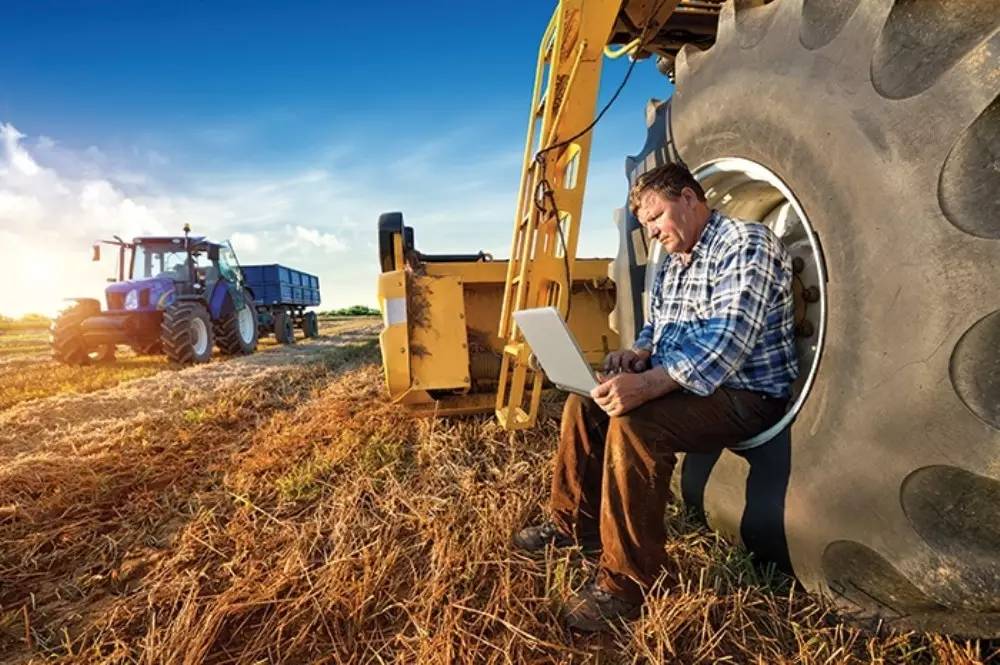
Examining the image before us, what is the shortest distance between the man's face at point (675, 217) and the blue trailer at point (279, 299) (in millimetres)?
12992

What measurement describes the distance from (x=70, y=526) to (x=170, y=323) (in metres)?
6.71

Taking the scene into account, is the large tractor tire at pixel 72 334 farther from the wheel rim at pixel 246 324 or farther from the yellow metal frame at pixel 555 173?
the yellow metal frame at pixel 555 173

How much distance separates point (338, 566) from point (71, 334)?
9.05 m

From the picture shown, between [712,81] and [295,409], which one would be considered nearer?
[712,81]

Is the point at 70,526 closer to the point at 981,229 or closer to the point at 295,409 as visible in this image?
the point at 295,409

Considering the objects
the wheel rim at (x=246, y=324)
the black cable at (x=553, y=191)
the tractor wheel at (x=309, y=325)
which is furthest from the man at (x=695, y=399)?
the tractor wheel at (x=309, y=325)

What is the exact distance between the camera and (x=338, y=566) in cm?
197

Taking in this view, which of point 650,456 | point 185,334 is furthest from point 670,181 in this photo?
point 185,334

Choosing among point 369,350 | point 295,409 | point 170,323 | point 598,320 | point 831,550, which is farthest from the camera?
point 369,350

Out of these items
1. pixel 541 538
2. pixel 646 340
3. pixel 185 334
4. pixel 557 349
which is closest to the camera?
pixel 557 349

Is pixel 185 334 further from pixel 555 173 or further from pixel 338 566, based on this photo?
pixel 338 566

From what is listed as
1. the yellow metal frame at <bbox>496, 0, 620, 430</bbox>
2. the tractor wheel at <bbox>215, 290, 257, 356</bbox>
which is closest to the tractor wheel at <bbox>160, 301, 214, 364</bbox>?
the tractor wheel at <bbox>215, 290, 257, 356</bbox>

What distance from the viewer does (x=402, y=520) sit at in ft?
7.69

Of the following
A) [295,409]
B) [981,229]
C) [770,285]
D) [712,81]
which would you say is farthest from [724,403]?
[295,409]
